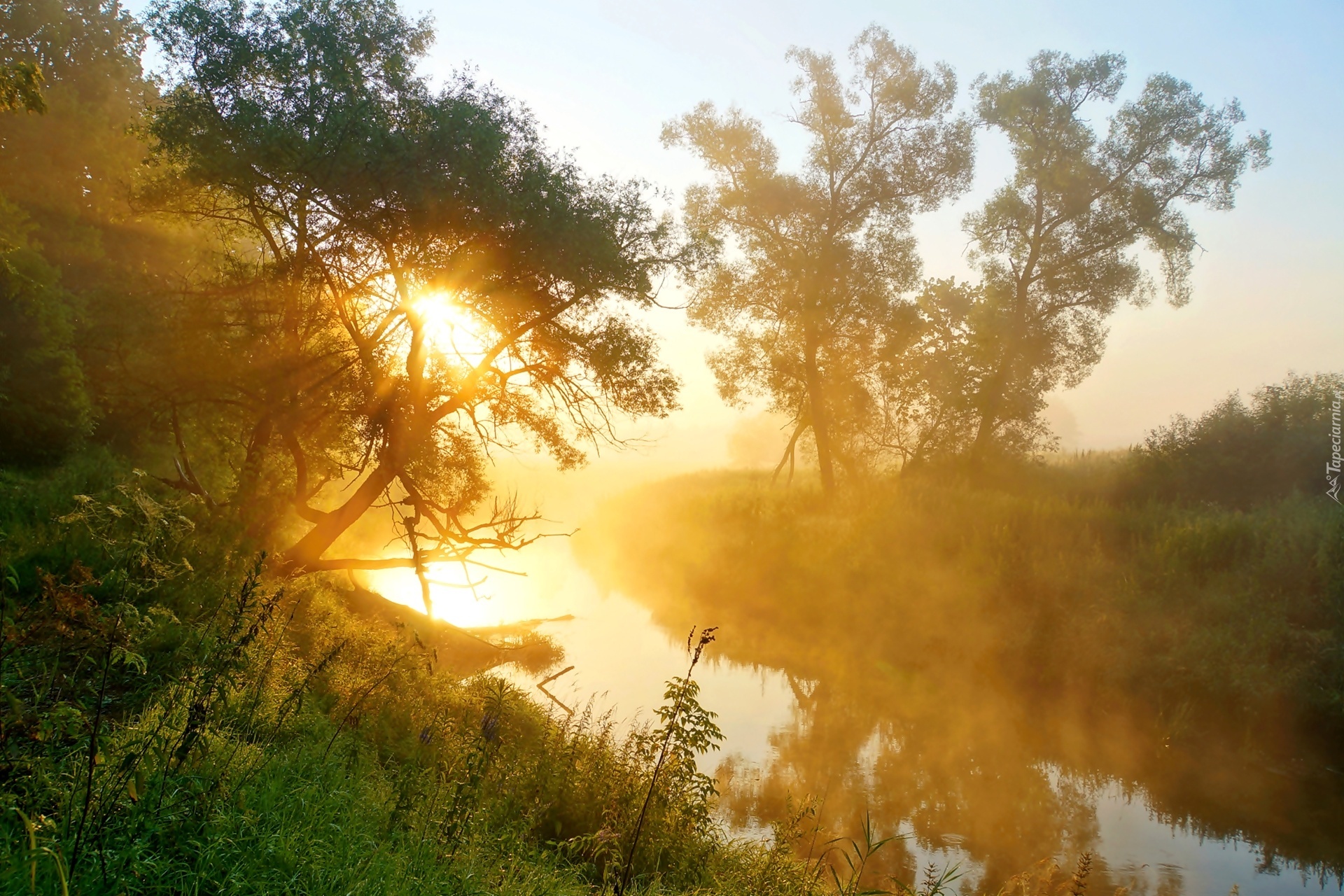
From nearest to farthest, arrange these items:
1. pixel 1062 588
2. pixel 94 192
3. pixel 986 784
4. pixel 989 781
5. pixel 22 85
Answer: pixel 22 85
pixel 986 784
pixel 989 781
pixel 1062 588
pixel 94 192

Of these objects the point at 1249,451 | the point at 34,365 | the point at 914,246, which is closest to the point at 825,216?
the point at 914,246

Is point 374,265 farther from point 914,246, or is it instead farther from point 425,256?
point 914,246

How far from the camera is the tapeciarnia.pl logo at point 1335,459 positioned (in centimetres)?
1402

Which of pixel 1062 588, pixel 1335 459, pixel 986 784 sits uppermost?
pixel 1335 459

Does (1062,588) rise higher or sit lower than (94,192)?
lower

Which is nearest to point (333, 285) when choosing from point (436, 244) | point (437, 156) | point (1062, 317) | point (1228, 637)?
point (436, 244)

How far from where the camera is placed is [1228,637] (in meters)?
11.7

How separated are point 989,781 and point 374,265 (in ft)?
38.8

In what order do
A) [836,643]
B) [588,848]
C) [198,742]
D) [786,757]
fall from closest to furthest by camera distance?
[198,742]
[588,848]
[786,757]
[836,643]

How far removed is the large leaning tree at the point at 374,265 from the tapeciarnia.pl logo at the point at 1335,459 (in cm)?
1320

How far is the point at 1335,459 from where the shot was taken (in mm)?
14641

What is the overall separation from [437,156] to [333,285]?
102 inches

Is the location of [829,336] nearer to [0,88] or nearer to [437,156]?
[437,156]

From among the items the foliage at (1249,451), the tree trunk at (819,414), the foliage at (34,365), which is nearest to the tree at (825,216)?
the tree trunk at (819,414)
